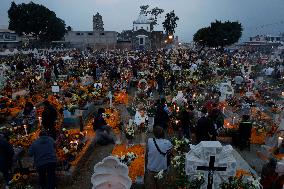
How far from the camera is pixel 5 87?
2275 cm

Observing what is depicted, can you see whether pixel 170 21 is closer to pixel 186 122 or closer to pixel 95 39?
pixel 95 39

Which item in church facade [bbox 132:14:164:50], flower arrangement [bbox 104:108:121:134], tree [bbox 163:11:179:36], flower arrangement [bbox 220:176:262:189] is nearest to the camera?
flower arrangement [bbox 220:176:262:189]

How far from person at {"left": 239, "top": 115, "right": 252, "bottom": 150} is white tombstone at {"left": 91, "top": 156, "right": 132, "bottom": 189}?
6.79 meters

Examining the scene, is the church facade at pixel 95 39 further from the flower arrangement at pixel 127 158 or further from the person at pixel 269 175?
the person at pixel 269 175

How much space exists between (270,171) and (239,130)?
15.6ft

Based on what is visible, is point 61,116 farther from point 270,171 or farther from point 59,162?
point 270,171

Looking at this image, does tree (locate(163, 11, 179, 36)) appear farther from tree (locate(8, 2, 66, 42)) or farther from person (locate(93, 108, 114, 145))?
person (locate(93, 108, 114, 145))

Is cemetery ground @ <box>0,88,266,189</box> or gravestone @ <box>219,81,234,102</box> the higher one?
gravestone @ <box>219,81,234,102</box>

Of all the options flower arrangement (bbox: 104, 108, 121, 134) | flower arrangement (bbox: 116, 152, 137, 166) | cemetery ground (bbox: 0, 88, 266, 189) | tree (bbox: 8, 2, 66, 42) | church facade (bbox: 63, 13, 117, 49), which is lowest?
cemetery ground (bbox: 0, 88, 266, 189)

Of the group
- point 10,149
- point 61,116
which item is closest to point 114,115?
point 61,116

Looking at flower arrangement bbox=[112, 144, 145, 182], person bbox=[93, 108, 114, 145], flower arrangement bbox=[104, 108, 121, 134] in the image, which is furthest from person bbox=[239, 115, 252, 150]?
flower arrangement bbox=[104, 108, 121, 134]

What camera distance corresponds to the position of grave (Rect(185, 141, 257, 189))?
7.92 metres

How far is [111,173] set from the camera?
7.81 m

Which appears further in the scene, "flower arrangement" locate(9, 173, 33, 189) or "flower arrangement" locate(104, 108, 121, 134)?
"flower arrangement" locate(104, 108, 121, 134)
